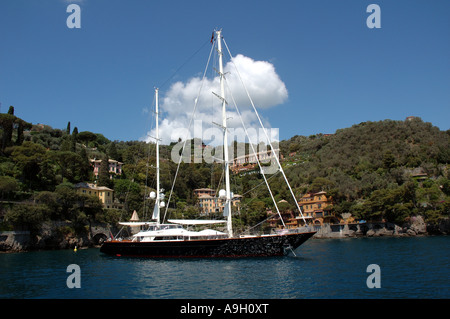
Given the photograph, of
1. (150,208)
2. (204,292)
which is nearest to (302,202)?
(150,208)

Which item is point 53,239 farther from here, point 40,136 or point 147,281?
point 40,136

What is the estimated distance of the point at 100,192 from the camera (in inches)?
3206

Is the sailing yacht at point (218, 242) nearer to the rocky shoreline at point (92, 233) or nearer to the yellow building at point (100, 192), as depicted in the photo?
the rocky shoreline at point (92, 233)

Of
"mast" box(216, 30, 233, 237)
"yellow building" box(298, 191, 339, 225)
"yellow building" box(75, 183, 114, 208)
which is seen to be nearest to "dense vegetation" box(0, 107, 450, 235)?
"yellow building" box(75, 183, 114, 208)

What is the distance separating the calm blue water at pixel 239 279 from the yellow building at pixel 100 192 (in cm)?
4624

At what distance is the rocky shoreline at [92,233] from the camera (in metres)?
53.6

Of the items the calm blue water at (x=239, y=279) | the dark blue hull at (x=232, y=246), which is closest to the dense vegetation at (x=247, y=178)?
the dark blue hull at (x=232, y=246)

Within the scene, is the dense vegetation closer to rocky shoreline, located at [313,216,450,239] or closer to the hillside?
the hillside

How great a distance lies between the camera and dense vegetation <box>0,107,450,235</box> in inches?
Answer: 2466

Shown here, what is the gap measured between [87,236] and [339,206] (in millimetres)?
63454

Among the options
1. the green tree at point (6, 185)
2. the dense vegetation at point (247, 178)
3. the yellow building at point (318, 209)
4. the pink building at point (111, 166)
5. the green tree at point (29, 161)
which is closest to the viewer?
the green tree at point (6, 185)

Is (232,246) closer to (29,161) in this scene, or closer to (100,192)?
(29,161)

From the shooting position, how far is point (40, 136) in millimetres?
117188

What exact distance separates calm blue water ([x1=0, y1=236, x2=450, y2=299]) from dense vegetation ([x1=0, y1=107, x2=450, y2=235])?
19295 mm
